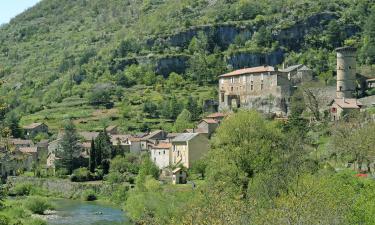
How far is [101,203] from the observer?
65625 mm

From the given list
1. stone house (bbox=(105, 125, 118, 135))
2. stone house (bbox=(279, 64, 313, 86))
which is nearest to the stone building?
stone house (bbox=(279, 64, 313, 86))

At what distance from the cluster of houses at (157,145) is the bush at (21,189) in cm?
194

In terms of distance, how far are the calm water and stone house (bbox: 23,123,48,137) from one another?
37492 millimetres

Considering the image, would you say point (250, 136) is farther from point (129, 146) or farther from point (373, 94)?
point (129, 146)

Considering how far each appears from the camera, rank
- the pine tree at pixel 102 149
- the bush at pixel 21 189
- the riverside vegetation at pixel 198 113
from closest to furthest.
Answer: the riverside vegetation at pixel 198 113, the bush at pixel 21 189, the pine tree at pixel 102 149

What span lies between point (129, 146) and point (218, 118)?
12.3 meters

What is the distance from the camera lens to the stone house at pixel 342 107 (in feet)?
234

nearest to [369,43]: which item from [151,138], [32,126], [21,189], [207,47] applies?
[207,47]

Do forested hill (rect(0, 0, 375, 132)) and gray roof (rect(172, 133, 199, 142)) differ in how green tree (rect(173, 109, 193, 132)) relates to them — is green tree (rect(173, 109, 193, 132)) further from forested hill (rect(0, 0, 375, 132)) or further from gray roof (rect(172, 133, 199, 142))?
forested hill (rect(0, 0, 375, 132))

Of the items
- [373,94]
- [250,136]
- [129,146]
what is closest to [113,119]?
[129,146]

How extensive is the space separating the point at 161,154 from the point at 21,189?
16.4 m

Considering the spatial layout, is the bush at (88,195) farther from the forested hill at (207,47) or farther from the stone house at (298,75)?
the forested hill at (207,47)

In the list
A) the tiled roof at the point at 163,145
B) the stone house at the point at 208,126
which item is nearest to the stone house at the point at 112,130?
the tiled roof at the point at 163,145

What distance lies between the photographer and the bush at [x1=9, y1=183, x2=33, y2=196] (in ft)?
231
